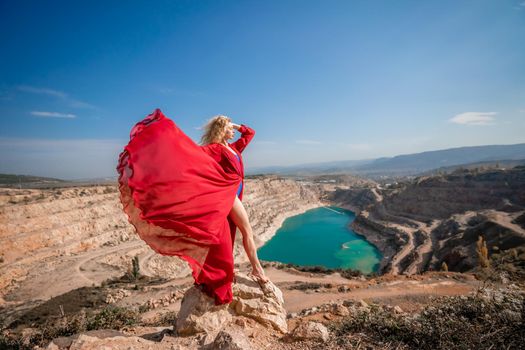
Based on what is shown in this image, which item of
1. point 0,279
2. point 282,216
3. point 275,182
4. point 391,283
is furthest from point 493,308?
point 275,182

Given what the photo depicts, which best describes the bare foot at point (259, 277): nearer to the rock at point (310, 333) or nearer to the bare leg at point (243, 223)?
the bare leg at point (243, 223)

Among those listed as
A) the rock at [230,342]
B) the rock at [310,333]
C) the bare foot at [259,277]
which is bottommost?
the rock at [310,333]

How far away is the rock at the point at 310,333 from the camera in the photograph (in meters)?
3.52

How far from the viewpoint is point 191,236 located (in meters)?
3.32

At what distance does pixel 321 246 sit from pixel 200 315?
42.8 metres

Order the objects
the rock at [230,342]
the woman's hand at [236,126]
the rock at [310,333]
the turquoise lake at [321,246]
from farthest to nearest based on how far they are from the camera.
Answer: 1. the turquoise lake at [321,246]
2. the woman's hand at [236,126]
3. the rock at [310,333]
4. the rock at [230,342]

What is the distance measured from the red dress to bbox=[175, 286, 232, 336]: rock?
48 centimetres

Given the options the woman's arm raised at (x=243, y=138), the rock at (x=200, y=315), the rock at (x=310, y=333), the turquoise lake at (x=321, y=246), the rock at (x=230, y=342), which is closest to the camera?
the rock at (x=230, y=342)

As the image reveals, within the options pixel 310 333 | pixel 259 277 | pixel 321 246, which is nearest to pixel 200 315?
pixel 259 277

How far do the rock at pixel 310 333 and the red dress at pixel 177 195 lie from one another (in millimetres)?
1171

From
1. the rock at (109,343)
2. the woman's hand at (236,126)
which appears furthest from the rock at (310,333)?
the woman's hand at (236,126)

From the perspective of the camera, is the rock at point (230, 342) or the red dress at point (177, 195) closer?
the rock at point (230, 342)

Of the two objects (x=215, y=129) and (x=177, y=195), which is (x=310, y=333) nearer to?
(x=177, y=195)

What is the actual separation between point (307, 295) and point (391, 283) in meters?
4.49
